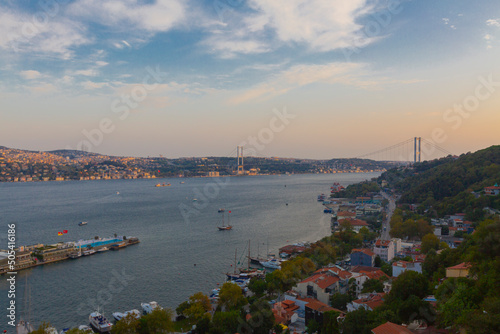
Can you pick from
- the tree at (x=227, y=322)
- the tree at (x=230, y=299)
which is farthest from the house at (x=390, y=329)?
the tree at (x=230, y=299)

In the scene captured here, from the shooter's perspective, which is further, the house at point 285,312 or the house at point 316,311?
the house at point 285,312

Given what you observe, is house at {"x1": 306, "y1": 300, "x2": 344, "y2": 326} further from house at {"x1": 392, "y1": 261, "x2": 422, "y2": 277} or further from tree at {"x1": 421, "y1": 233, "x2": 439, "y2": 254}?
tree at {"x1": 421, "y1": 233, "x2": 439, "y2": 254}

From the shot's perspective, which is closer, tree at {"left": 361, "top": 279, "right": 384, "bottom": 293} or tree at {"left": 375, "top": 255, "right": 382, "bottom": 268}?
tree at {"left": 361, "top": 279, "right": 384, "bottom": 293}

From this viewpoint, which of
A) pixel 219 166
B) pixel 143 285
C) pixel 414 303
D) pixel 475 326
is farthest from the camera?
pixel 219 166

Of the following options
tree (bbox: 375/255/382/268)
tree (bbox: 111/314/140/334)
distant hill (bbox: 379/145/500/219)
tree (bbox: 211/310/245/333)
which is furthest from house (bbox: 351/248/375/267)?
distant hill (bbox: 379/145/500/219)

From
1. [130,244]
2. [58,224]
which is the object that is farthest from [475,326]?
[58,224]

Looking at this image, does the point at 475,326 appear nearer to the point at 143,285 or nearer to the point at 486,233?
the point at 486,233

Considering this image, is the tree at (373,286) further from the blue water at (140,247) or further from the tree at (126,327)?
the tree at (126,327)
